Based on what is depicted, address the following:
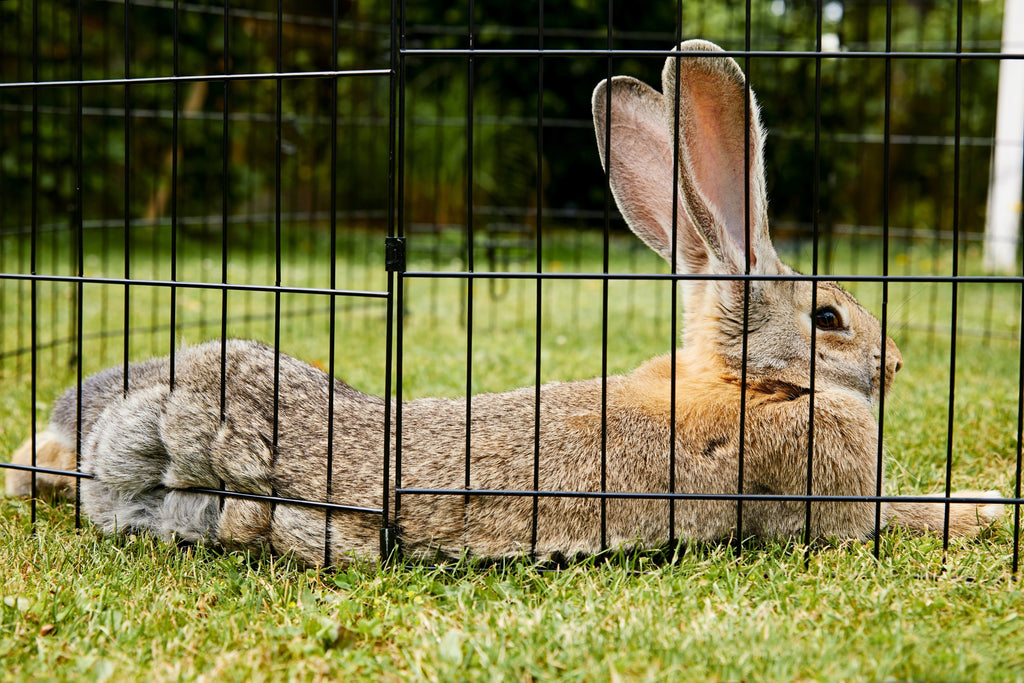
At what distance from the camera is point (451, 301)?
8.62 meters

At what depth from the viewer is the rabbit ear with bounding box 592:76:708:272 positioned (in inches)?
129

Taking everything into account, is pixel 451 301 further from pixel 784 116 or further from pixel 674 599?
pixel 674 599

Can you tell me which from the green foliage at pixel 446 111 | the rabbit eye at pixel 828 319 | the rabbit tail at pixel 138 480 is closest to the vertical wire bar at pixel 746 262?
the rabbit eye at pixel 828 319

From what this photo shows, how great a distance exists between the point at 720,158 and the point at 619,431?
937 millimetres

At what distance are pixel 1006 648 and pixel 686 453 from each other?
101cm

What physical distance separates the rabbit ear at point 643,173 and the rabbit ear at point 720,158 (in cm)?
14

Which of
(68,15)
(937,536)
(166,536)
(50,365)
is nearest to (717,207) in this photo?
(937,536)

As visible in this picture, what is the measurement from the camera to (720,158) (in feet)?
10.3

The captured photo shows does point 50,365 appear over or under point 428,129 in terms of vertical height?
under

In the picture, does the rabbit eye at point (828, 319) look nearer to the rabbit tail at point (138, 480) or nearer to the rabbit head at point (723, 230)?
the rabbit head at point (723, 230)

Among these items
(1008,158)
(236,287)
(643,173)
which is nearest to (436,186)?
(1008,158)

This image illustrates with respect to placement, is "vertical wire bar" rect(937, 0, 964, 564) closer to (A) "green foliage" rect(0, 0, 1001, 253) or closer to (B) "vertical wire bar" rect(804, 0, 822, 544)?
(B) "vertical wire bar" rect(804, 0, 822, 544)

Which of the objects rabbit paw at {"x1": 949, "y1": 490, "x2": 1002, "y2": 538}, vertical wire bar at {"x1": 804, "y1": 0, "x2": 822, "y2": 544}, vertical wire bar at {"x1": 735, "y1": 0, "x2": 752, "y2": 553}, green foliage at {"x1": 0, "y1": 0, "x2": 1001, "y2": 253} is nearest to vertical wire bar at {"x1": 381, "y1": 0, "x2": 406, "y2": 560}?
vertical wire bar at {"x1": 735, "y1": 0, "x2": 752, "y2": 553}

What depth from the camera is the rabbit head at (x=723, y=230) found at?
3008 millimetres
